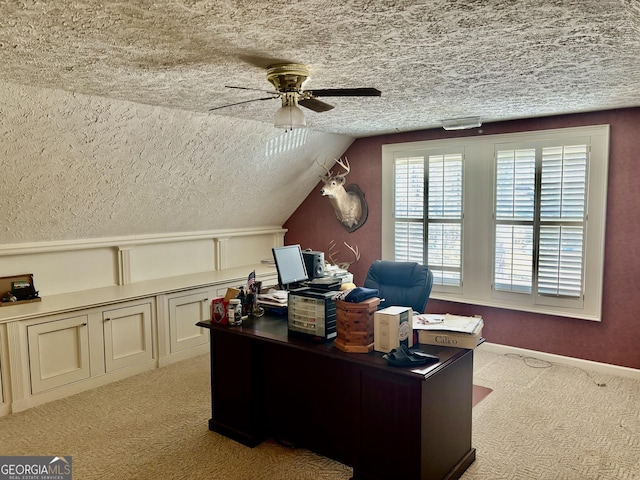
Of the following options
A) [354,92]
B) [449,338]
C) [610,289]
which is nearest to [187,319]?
[449,338]

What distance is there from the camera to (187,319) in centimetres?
460

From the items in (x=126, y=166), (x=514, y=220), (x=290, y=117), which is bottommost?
(x=514, y=220)

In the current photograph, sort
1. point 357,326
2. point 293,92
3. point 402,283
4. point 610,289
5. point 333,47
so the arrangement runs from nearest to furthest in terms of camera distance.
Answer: point 333,47, point 357,326, point 293,92, point 402,283, point 610,289

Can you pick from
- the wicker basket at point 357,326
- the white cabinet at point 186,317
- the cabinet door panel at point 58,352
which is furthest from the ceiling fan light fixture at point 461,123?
the cabinet door panel at point 58,352

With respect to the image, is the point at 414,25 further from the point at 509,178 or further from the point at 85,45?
the point at 509,178

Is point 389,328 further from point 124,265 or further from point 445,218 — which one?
point 124,265

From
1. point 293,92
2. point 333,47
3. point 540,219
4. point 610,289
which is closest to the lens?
point 333,47

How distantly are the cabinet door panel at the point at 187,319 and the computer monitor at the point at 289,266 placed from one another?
1.37m

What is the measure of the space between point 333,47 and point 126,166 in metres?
2.25

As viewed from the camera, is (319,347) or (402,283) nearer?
(319,347)

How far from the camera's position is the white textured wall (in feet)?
10.4

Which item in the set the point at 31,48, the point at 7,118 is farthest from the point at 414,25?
the point at 7,118

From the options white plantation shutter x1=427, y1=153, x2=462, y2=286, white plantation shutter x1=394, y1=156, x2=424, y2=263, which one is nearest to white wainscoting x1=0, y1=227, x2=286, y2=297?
white plantation shutter x1=394, y1=156, x2=424, y2=263

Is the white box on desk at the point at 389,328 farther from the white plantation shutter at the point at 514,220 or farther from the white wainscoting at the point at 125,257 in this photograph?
the white wainscoting at the point at 125,257
